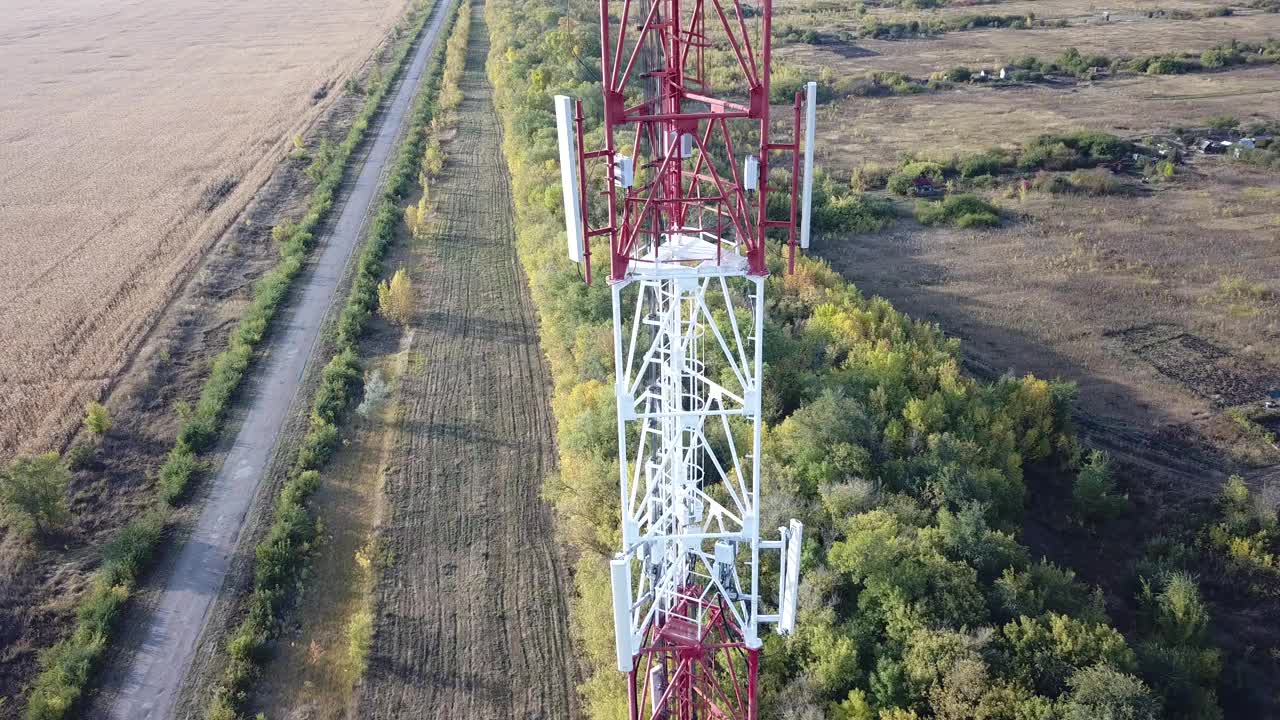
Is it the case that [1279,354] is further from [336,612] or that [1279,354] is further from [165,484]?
[165,484]

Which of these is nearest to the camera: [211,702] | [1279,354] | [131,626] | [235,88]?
[211,702]

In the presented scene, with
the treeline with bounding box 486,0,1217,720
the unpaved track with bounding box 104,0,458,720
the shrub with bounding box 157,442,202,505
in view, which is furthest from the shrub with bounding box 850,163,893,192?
the shrub with bounding box 157,442,202,505

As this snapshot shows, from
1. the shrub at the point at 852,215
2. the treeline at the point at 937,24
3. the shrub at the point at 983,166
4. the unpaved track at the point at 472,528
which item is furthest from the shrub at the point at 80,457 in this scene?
the treeline at the point at 937,24

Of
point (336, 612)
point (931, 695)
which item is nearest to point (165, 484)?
point (336, 612)

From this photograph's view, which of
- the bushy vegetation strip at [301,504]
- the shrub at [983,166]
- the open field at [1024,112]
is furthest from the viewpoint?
the open field at [1024,112]

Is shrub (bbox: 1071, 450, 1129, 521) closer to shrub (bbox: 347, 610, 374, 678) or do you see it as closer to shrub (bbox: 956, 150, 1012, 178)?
shrub (bbox: 347, 610, 374, 678)

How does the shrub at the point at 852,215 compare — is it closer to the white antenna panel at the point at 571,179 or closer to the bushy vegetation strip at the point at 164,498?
the bushy vegetation strip at the point at 164,498
